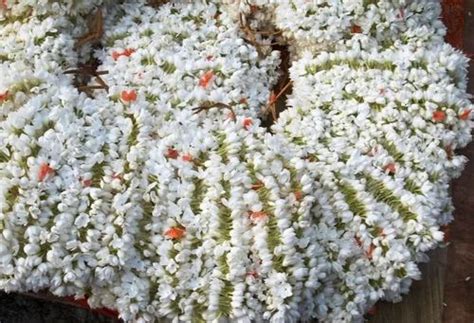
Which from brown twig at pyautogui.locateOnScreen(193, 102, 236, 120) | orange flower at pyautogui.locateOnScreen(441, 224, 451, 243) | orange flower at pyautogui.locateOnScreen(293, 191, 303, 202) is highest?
brown twig at pyautogui.locateOnScreen(193, 102, 236, 120)

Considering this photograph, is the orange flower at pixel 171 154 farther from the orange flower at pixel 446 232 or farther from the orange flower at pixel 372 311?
the orange flower at pixel 446 232

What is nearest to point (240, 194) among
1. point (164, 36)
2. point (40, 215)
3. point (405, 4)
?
point (40, 215)

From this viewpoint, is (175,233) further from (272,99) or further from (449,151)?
(449,151)

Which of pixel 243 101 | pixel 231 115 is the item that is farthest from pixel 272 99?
pixel 231 115

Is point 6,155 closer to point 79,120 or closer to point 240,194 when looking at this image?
point 79,120

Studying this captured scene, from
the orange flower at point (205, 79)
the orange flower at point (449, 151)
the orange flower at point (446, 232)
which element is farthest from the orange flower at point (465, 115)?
the orange flower at point (205, 79)

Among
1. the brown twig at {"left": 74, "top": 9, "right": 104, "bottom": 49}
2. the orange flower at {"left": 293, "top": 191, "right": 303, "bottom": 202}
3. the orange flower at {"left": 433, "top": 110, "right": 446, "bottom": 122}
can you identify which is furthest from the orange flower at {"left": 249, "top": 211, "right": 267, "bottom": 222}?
the brown twig at {"left": 74, "top": 9, "right": 104, "bottom": 49}

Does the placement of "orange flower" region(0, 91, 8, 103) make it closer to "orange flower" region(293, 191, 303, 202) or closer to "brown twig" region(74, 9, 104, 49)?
"brown twig" region(74, 9, 104, 49)
